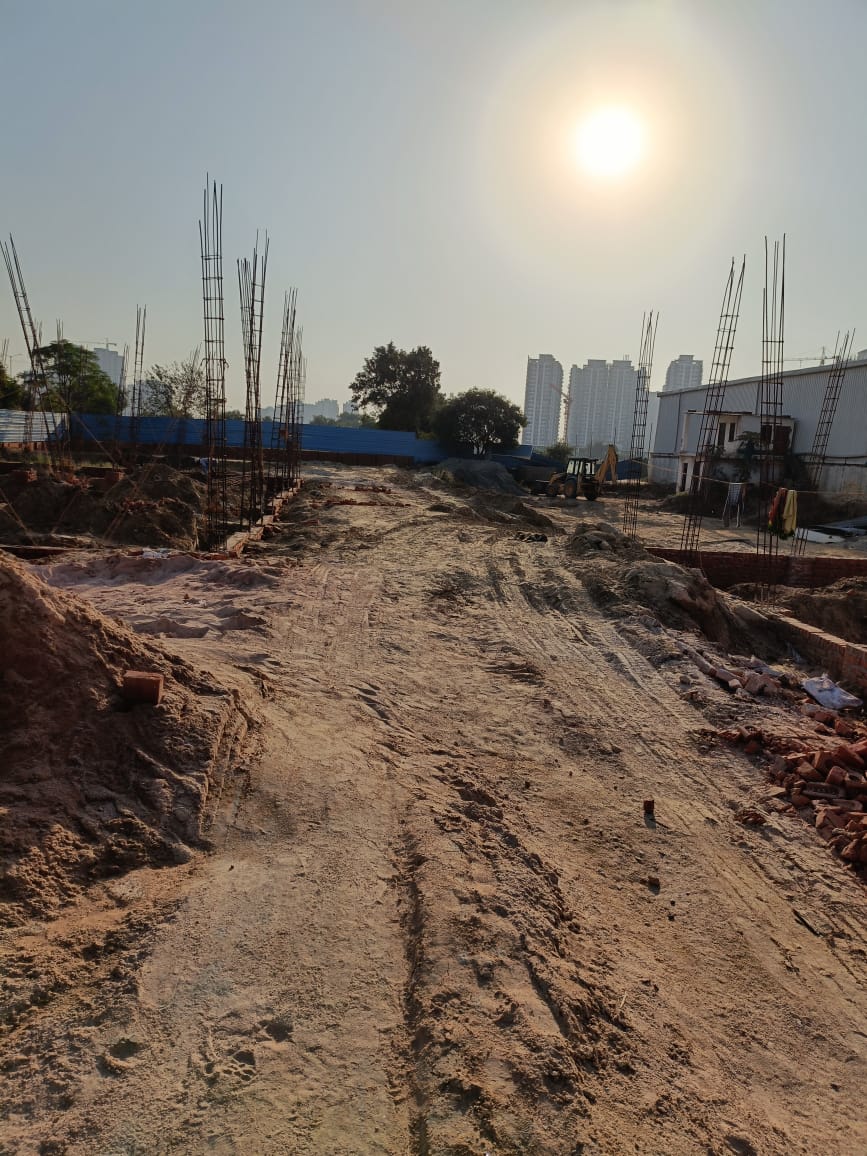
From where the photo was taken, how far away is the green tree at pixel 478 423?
147ft

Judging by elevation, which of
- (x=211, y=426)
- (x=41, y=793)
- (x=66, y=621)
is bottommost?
(x=41, y=793)

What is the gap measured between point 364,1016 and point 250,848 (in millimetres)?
1111

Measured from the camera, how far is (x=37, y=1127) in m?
2.06

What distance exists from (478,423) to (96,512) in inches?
1354

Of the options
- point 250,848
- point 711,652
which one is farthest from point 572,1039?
point 711,652

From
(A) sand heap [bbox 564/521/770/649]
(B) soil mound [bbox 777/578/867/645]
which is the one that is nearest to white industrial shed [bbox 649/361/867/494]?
(B) soil mound [bbox 777/578/867/645]

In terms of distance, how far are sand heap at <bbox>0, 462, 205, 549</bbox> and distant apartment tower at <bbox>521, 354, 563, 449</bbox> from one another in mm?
122923

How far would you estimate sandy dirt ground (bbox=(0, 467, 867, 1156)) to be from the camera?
7.27ft

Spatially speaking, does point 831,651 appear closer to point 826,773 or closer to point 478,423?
point 826,773

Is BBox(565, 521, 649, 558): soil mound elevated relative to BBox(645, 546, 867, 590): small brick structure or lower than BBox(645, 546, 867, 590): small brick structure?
elevated

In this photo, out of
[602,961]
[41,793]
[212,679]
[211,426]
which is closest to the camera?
[602,961]

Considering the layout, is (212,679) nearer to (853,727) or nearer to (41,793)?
(41,793)

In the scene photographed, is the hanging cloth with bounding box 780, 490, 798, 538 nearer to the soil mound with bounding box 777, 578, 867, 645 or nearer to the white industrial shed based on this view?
the soil mound with bounding box 777, 578, 867, 645

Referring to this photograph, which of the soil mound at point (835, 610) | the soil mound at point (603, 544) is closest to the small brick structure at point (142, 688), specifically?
the soil mound at point (835, 610)
